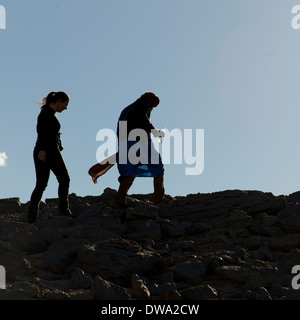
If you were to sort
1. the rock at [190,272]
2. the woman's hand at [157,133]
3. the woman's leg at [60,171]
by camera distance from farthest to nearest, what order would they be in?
the woman's hand at [157,133], the woman's leg at [60,171], the rock at [190,272]

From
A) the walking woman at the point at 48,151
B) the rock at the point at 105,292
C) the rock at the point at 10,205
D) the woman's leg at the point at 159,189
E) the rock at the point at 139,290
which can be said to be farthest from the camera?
the rock at the point at 10,205

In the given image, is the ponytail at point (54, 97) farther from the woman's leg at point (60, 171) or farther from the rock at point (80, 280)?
the rock at point (80, 280)

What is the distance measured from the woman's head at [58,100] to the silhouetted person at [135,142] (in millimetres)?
1262

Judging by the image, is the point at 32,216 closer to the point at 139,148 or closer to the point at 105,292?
the point at 139,148

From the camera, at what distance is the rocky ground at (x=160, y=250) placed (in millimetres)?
6836

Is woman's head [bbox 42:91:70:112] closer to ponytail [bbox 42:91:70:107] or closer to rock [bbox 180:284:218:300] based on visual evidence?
ponytail [bbox 42:91:70:107]

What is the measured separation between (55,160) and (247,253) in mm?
3734

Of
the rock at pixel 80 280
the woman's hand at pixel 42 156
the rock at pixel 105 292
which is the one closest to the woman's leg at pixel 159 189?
the woman's hand at pixel 42 156

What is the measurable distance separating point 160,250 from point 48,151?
111 inches

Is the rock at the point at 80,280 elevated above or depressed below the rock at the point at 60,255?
below

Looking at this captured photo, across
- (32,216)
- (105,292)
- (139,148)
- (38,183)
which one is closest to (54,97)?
(38,183)

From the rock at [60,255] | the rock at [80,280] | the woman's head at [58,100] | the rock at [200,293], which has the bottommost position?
the rock at [200,293]
